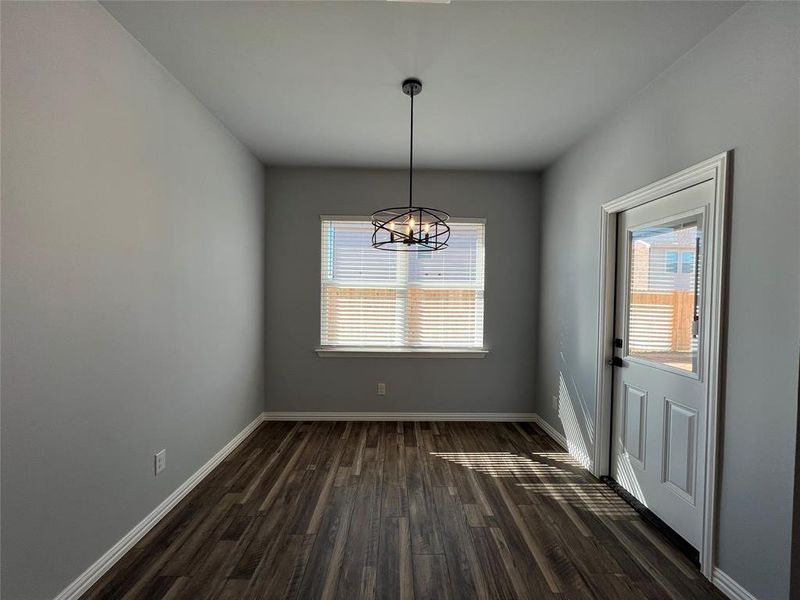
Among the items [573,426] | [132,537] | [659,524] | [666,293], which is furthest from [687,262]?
[132,537]

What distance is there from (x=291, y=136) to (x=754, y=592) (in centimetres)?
392

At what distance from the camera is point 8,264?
134 cm

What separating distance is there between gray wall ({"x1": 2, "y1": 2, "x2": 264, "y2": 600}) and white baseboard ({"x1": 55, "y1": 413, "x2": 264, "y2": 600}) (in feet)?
0.15

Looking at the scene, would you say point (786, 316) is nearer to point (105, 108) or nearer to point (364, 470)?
point (364, 470)

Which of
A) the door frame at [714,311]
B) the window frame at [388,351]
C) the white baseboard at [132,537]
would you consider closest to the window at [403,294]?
the window frame at [388,351]

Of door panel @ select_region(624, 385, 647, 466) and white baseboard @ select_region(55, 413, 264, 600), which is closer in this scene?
white baseboard @ select_region(55, 413, 264, 600)

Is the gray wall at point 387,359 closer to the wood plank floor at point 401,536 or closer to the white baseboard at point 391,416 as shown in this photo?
the white baseboard at point 391,416

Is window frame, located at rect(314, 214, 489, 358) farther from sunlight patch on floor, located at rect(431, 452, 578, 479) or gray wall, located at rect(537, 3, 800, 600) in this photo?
gray wall, located at rect(537, 3, 800, 600)

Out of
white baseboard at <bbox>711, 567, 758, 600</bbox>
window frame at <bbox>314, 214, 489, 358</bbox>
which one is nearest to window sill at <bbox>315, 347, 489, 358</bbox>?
window frame at <bbox>314, 214, 489, 358</bbox>

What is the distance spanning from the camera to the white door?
1.99 metres

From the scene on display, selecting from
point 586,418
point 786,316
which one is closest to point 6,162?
point 786,316

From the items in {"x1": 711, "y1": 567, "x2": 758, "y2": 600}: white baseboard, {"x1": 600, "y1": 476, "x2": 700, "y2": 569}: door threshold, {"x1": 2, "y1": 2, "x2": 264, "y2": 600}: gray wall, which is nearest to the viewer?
{"x1": 2, "y1": 2, "x2": 264, "y2": 600}: gray wall

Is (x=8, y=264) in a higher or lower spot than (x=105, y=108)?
lower

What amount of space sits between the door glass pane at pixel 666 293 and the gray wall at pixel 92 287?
303cm
